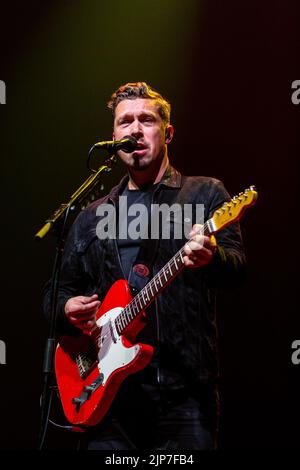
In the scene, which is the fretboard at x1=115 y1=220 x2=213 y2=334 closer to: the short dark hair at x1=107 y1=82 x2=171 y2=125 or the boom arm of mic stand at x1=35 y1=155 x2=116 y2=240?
the boom arm of mic stand at x1=35 y1=155 x2=116 y2=240

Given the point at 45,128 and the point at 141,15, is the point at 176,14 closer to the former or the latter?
the point at 141,15

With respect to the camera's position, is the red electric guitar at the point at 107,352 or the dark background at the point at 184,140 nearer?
the red electric guitar at the point at 107,352

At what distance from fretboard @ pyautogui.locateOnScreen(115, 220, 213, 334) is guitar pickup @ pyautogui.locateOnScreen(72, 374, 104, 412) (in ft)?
0.68

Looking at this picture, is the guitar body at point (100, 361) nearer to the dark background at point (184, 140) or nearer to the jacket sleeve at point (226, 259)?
the jacket sleeve at point (226, 259)

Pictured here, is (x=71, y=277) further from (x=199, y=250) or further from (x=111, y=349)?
(x=199, y=250)

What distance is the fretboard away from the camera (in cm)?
211

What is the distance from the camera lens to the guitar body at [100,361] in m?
2.23

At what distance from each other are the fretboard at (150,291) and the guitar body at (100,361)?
26 mm

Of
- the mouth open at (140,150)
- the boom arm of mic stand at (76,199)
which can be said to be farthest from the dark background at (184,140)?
the boom arm of mic stand at (76,199)

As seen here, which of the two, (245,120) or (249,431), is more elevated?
(245,120)

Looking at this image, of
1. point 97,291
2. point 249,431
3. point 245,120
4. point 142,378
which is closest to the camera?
point 142,378

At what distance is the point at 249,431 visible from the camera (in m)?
3.06
